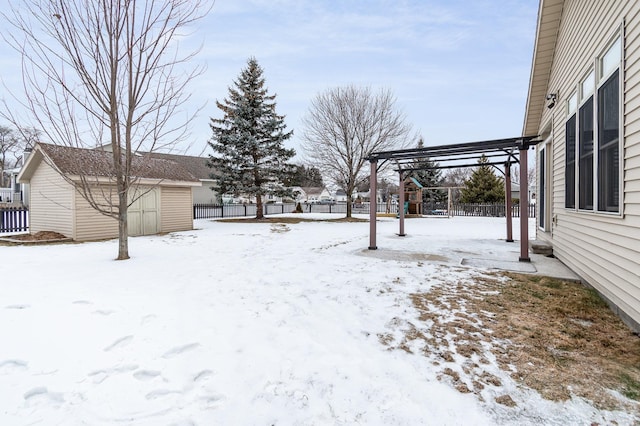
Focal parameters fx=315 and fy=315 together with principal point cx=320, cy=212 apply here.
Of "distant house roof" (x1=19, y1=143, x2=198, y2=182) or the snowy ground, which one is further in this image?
"distant house roof" (x1=19, y1=143, x2=198, y2=182)

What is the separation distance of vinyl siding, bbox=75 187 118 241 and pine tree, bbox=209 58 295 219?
7761 mm

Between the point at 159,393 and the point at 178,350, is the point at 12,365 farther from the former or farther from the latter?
the point at 159,393

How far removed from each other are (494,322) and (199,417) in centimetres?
271

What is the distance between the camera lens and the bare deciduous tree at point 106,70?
5.48 m

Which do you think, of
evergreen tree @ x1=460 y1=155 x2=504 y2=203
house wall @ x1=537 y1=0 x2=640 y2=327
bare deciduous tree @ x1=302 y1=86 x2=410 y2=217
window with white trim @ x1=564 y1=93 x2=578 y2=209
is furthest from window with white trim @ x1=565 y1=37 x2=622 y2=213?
evergreen tree @ x1=460 y1=155 x2=504 y2=203

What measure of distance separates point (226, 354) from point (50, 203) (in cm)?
1098

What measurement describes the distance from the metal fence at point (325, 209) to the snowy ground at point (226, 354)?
49.4 feet

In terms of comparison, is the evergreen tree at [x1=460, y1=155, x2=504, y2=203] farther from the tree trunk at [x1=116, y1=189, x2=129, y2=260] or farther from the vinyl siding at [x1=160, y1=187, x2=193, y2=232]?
the tree trunk at [x1=116, y1=189, x2=129, y2=260]

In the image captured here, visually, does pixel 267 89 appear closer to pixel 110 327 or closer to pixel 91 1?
pixel 91 1

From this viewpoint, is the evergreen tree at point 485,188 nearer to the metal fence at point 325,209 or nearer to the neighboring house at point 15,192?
the metal fence at point 325,209

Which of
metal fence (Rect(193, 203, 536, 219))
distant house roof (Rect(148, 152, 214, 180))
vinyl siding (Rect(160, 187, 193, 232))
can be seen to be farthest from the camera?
distant house roof (Rect(148, 152, 214, 180))

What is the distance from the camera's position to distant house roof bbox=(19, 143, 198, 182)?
7696 millimetres

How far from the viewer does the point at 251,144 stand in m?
16.9

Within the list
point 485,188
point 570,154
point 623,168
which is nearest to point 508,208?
point 570,154
